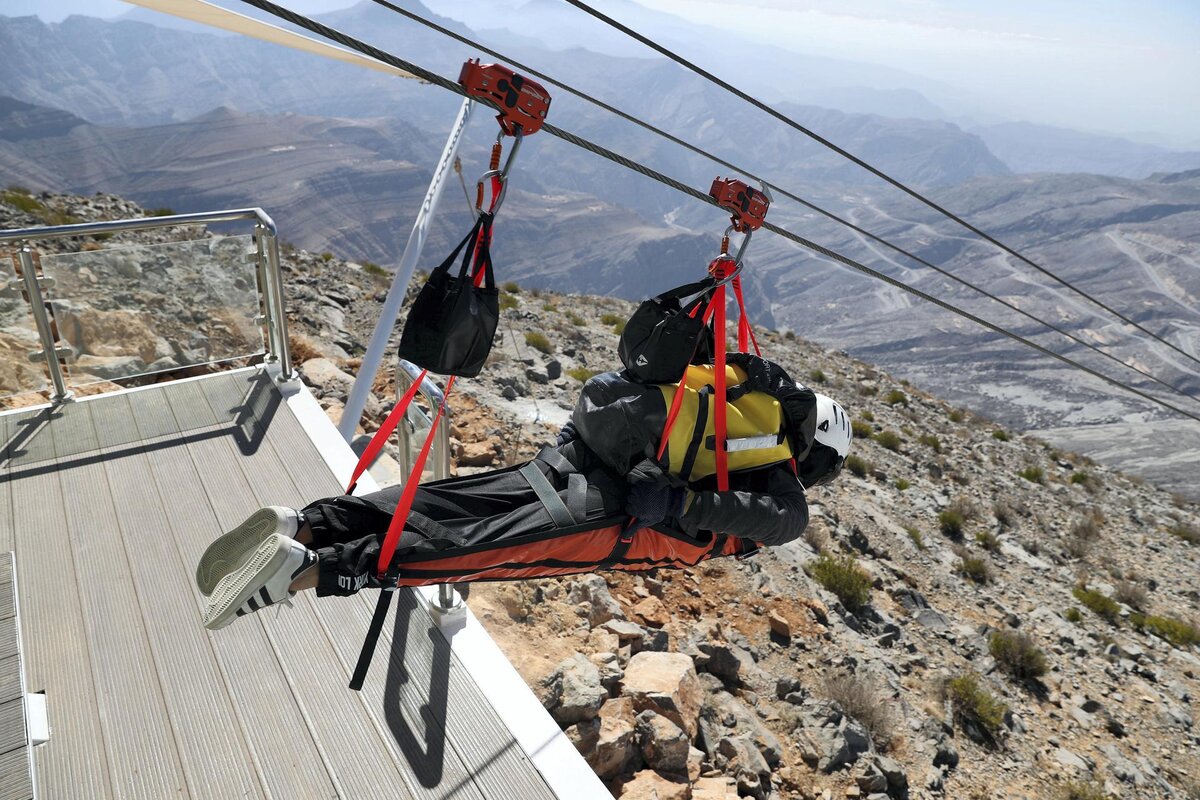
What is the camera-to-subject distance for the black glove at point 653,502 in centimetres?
333

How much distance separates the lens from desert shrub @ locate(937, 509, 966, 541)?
43.0ft

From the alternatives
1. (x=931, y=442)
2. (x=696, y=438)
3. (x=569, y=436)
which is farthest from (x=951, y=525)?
(x=569, y=436)

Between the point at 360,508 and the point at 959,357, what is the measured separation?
574 feet

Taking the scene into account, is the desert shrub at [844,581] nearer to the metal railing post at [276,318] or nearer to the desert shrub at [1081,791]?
the desert shrub at [1081,791]

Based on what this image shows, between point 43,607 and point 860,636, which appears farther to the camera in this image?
point 860,636

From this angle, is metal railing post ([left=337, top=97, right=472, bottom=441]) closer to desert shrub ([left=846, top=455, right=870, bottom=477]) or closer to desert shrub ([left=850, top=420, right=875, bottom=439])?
desert shrub ([left=846, top=455, right=870, bottom=477])

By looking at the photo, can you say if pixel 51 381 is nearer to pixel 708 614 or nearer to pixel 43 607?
pixel 43 607

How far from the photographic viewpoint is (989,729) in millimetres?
7270

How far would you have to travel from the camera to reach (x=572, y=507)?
3.38m

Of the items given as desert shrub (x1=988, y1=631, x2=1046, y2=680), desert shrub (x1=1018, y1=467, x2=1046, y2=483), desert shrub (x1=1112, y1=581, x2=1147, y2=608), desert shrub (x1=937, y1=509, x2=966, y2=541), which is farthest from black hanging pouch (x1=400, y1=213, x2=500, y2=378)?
desert shrub (x1=1018, y1=467, x2=1046, y2=483)

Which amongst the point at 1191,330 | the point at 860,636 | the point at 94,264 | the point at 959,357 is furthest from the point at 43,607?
the point at 1191,330

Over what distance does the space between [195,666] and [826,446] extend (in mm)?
3698

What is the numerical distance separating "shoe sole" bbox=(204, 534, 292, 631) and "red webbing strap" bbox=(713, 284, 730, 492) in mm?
2065

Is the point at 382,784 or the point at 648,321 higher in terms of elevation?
the point at 648,321
